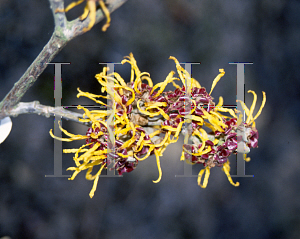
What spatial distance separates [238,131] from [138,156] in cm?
20

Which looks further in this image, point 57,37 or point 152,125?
point 152,125

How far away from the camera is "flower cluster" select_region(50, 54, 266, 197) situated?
444mm

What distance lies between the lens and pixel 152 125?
47 centimetres

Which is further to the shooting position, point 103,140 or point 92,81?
point 92,81

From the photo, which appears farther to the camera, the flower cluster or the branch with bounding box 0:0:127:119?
the flower cluster

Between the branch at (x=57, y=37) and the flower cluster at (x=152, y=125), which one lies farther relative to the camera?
the flower cluster at (x=152, y=125)

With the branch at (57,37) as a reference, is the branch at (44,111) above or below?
below

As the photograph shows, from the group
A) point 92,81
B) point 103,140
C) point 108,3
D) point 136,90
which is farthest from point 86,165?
point 92,81

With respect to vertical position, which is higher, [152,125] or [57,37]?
[57,37]

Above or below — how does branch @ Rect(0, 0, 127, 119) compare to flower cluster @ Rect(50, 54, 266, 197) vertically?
above

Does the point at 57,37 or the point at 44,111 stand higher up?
the point at 57,37

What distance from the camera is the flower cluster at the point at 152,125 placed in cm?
44

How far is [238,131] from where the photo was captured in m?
0.48

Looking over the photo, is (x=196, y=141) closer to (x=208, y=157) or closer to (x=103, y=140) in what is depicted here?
(x=208, y=157)
